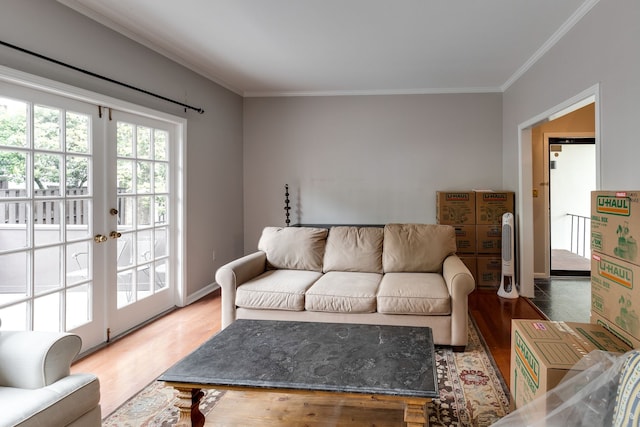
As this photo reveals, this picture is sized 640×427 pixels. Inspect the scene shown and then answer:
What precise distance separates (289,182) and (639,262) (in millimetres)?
4267

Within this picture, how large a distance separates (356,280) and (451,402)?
125cm

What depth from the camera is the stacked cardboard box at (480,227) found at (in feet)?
15.3

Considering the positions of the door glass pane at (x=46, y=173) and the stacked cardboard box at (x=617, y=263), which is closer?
the stacked cardboard box at (x=617, y=263)

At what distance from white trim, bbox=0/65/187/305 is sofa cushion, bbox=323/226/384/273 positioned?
1565 millimetres

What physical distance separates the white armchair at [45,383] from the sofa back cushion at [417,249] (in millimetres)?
A: 2518

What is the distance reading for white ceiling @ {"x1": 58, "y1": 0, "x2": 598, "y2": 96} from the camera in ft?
9.18

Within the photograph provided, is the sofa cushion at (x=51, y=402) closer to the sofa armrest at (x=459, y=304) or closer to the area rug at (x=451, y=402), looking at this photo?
the area rug at (x=451, y=402)

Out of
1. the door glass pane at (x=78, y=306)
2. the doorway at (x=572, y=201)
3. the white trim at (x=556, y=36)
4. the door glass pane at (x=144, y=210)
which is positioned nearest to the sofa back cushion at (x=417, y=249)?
the white trim at (x=556, y=36)

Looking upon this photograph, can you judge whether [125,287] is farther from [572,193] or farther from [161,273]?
[572,193]

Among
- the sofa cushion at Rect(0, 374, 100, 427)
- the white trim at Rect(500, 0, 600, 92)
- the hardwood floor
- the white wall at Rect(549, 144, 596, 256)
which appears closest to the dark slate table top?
the sofa cushion at Rect(0, 374, 100, 427)

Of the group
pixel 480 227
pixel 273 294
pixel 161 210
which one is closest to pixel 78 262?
pixel 161 210

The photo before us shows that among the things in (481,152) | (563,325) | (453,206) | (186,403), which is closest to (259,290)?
(186,403)

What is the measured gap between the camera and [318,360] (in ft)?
5.88

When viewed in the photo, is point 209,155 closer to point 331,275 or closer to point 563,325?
point 331,275
